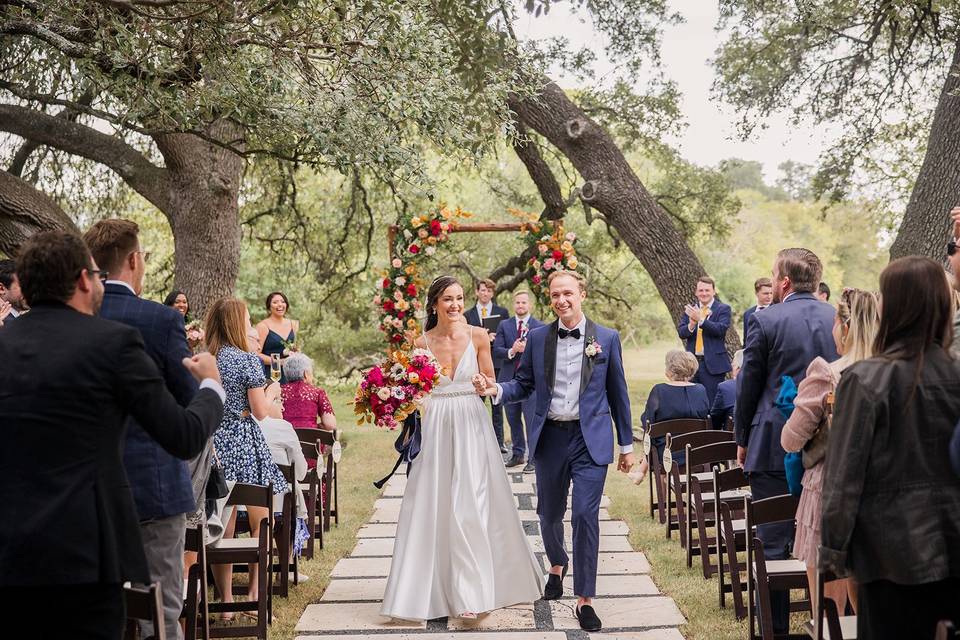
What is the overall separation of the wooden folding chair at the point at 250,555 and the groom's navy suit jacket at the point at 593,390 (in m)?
1.62

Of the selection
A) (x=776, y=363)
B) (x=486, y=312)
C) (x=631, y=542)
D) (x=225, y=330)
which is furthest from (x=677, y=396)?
(x=486, y=312)

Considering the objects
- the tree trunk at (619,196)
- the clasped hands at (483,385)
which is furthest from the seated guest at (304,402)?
the tree trunk at (619,196)

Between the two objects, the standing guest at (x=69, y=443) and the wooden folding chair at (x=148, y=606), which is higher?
the standing guest at (x=69, y=443)

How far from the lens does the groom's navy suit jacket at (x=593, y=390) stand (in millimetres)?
5906

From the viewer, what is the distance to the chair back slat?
5559mm

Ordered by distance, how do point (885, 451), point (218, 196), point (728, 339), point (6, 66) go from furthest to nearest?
point (728, 339), point (218, 196), point (6, 66), point (885, 451)

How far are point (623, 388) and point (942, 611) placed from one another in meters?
3.15

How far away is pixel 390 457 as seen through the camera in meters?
13.5

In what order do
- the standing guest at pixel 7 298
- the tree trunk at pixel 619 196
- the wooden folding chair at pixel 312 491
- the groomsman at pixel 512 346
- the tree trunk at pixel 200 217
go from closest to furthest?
the standing guest at pixel 7 298, the wooden folding chair at pixel 312 491, the tree trunk at pixel 200 217, the groomsman at pixel 512 346, the tree trunk at pixel 619 196

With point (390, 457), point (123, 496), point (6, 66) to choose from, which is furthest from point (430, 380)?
point (390, 457)

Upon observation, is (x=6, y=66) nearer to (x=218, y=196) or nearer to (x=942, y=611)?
(x=218, y=196)

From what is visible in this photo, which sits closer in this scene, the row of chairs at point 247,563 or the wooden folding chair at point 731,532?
the row of chairs at point 247,563

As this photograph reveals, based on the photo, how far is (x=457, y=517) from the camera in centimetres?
591

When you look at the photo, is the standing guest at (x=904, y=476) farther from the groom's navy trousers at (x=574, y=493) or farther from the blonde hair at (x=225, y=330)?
the blonde hair at (x=225, y=330)
